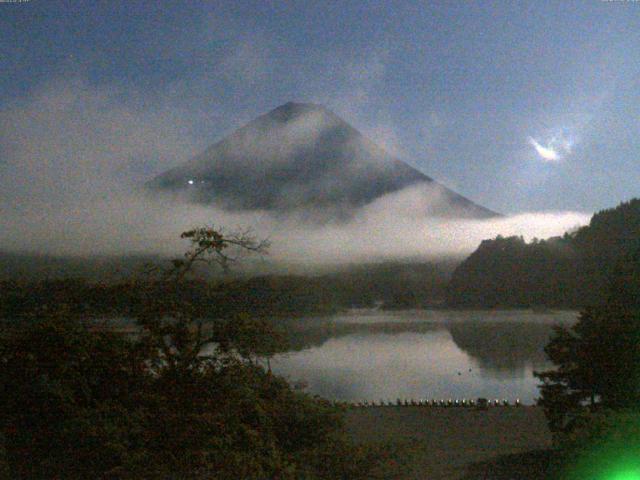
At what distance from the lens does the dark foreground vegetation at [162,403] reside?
4.20m

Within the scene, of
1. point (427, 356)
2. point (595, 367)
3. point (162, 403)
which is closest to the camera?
point (162, 403)

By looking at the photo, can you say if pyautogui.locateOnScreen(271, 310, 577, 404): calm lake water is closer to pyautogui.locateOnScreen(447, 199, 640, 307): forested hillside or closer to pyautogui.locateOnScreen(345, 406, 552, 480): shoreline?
pyautogui.locateOnScreen(447, 199, 640, 307): forested hillside

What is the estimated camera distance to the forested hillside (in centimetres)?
3400

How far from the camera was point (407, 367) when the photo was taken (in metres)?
29.0

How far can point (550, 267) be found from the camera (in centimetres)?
3850

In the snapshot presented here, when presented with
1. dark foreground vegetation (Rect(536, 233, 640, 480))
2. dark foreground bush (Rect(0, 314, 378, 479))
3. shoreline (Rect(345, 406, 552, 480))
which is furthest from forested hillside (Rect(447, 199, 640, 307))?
dark foreground bush (Rect(0, 314, 378, 479))

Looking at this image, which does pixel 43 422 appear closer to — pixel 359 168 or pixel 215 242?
pixel 215 242

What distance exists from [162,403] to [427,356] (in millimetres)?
29979

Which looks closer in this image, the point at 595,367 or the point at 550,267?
the point at 595,367

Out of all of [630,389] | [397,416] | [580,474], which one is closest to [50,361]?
[580,474]

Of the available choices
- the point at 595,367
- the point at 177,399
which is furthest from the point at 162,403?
the point at 595,367

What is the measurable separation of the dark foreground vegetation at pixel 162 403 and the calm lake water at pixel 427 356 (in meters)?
7.66

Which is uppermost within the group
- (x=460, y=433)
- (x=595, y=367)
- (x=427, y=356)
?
(x=595, y=367)

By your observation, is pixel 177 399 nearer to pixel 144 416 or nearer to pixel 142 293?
pixel 144 416
